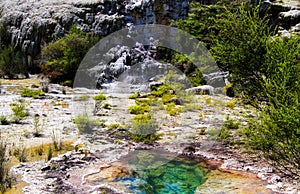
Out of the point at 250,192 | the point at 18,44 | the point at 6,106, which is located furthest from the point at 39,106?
the point at 18,44

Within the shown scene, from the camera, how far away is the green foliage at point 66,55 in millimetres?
22969

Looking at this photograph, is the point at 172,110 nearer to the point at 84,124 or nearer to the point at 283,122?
the point at 84,124

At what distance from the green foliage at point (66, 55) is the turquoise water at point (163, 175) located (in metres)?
15.5

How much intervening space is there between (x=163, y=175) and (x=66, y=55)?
1743cm

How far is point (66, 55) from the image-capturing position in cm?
2312

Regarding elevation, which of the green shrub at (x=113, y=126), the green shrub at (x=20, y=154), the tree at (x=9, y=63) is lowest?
the green shrub at (x=20, y=154)

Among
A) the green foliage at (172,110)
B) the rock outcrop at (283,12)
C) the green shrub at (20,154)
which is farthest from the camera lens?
the rock outcrop at (283,12)

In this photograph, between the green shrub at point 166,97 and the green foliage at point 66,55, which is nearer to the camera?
the green shrub at point 166,97

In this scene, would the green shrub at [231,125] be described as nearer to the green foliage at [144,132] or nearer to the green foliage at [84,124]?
the green foliage at [144,132]

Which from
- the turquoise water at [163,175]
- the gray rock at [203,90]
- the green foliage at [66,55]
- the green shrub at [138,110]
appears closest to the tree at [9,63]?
the green foliage at [66,55]

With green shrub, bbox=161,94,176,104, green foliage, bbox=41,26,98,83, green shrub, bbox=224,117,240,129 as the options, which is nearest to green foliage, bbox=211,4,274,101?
green shrub, bbox=224,117,240,129

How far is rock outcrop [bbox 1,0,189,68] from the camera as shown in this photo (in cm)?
2500

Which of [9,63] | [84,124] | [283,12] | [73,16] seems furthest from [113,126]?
[73,16]

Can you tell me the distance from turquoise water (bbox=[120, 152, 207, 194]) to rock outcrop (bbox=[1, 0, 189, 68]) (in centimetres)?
1809
